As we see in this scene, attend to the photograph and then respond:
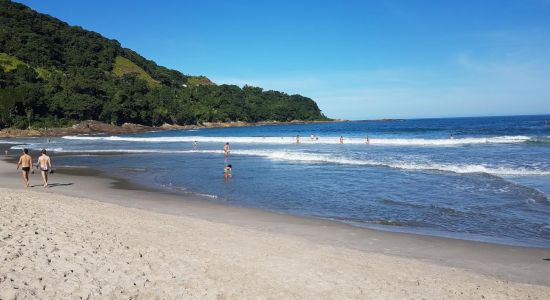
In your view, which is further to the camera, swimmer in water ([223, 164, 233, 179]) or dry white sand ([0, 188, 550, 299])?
swimmer in water ([223, 164, 233, 179])

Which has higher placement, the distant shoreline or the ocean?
the distant shoreline

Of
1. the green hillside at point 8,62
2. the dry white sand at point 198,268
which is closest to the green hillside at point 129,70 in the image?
the green hillside at point 8,62

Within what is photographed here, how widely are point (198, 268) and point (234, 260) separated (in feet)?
2.81

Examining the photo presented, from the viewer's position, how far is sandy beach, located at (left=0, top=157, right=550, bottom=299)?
6.30 meters

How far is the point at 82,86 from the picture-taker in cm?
10969

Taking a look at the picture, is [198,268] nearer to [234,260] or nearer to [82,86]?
[234,260]

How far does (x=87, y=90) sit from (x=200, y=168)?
319 feet

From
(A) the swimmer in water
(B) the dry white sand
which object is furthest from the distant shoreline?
(B) the dry white sand

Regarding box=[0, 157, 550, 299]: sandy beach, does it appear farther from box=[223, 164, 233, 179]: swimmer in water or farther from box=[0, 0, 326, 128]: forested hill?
box=[0, 0, 326, 128]: forested hill

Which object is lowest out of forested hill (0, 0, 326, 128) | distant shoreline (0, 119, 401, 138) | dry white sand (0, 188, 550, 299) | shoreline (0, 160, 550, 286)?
shoreline (0, 160, 550, 286)

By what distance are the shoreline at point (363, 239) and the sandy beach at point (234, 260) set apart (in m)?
0.03

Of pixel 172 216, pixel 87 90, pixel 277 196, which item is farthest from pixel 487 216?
pixel 87 90

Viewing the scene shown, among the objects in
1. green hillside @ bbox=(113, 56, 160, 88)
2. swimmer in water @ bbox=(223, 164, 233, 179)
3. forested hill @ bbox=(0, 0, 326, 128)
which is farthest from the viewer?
green hillside @ bbox=(113, 56, 160, 88)

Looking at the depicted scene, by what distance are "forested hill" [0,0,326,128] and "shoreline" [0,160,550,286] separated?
83811mm
